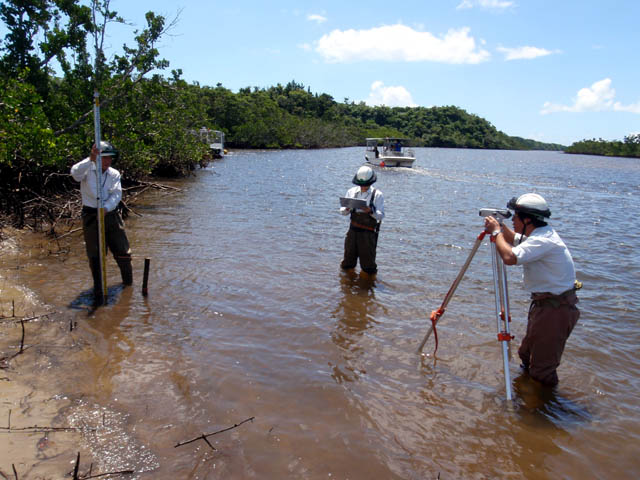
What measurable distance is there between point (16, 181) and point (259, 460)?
11.2 m

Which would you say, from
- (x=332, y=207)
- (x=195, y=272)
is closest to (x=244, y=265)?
(x=195, y=272)

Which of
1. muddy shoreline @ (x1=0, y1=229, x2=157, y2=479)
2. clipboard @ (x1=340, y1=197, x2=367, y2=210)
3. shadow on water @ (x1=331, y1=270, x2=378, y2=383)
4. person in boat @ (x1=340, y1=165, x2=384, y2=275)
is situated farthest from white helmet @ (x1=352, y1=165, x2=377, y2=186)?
muddy shoreline @ (x1=0, y1=229, x2=157, y2=479)

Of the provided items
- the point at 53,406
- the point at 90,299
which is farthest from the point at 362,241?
the point at 53,406

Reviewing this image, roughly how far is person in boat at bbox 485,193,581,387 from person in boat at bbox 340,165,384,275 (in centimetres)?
331

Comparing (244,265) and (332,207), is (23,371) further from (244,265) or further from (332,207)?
(332,207)

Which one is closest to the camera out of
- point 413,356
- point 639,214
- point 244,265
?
point 413,356

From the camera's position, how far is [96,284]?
6645mm

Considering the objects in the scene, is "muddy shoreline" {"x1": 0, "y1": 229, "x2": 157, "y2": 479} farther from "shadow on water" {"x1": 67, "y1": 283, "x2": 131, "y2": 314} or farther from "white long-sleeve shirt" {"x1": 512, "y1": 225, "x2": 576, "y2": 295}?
"white long-sleeve shirt" {"x1": 512, "y1": 225, "x2": 576, "y2": 295}

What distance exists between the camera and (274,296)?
7.67m

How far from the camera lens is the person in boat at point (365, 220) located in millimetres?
7816

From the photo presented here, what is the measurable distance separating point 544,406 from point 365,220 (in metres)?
4.18

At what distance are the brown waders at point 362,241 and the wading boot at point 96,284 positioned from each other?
4254 millimetres

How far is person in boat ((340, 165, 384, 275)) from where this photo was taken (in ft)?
25.6

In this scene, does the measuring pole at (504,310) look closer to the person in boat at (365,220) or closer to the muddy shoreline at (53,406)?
the person in boat at (365,220)
